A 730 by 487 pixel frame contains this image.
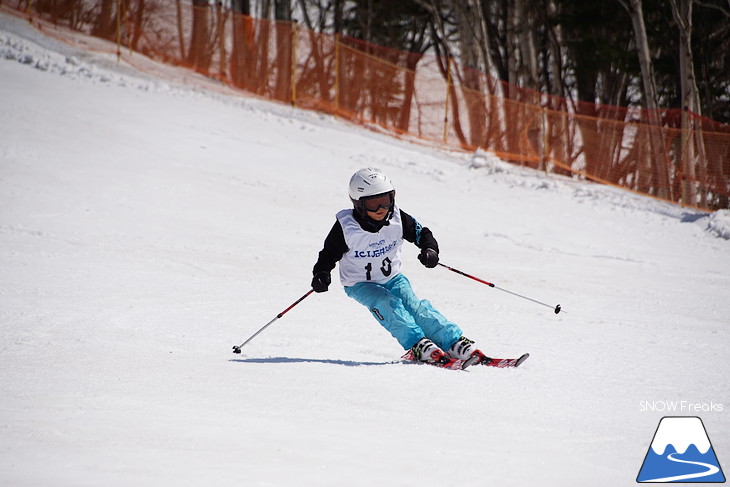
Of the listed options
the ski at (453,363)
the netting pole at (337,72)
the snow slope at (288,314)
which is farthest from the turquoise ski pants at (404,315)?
the netting pole at (337,72)

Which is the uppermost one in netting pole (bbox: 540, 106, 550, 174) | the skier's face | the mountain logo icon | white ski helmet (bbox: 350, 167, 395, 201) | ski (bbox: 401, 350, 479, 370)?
netting pole (bbox: 540, 106, 550, 174)

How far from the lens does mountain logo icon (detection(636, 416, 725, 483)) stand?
2.89 meters

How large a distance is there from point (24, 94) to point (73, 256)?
7.17 m

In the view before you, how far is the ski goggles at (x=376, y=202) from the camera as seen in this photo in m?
5.02

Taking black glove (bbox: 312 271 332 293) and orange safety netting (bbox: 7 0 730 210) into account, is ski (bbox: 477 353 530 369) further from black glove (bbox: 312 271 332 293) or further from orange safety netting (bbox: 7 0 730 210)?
orange safety netting (bbox: 7 0 730 210)

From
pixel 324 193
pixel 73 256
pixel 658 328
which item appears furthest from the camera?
pixel 324 193

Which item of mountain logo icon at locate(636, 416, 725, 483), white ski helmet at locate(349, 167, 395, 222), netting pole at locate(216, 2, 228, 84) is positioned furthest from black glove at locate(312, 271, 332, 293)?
netting pole at locate(216, 2, 228, 84)

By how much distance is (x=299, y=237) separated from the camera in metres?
9.58

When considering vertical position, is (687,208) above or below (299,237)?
above

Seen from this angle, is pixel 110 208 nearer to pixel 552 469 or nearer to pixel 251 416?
pixel 251 416

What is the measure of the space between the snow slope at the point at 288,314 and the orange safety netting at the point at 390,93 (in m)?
1.35

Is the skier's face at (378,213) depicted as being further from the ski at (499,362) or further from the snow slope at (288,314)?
the ski at (499,362)

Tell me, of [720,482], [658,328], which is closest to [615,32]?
[658,328]

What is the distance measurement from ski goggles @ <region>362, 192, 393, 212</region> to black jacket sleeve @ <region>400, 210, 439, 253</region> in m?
0.32
